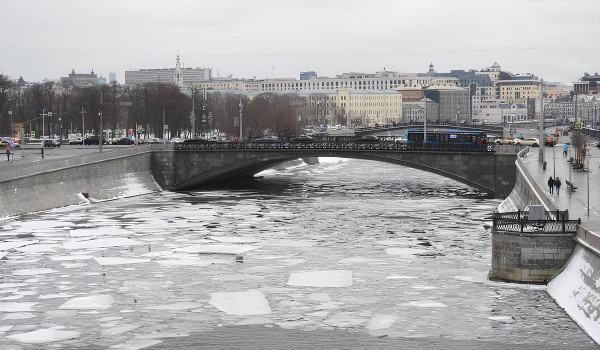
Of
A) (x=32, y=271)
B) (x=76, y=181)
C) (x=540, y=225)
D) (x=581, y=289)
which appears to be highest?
(x=540, y=225)

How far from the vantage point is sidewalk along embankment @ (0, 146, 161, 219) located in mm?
63531

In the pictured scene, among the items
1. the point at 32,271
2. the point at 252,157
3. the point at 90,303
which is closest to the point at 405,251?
the point at 32,271

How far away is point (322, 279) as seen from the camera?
4175 cm

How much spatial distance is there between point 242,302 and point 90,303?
5.03 metres

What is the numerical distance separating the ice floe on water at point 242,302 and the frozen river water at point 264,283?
2.5 inches

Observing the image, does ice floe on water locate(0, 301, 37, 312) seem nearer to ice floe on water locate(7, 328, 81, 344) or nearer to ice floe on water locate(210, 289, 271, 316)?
ice floe on water locate(7, 328, 81, 344)

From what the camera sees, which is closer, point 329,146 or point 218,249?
point 218,249

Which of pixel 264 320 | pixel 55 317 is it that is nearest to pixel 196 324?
pixel 264 320

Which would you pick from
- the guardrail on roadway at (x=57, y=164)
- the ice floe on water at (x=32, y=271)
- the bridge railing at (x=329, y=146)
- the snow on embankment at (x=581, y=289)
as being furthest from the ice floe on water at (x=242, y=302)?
the bridge railing at (x=329, y=146)

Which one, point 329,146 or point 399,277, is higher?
point 329,146

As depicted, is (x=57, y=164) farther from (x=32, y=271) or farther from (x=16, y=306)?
(x=16, y=306)

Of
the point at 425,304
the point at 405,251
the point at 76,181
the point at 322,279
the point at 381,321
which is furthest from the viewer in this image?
the point at 76,181

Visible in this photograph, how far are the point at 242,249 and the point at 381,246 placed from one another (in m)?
6.40

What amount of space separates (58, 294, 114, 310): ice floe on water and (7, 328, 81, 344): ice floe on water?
10.6 feet
